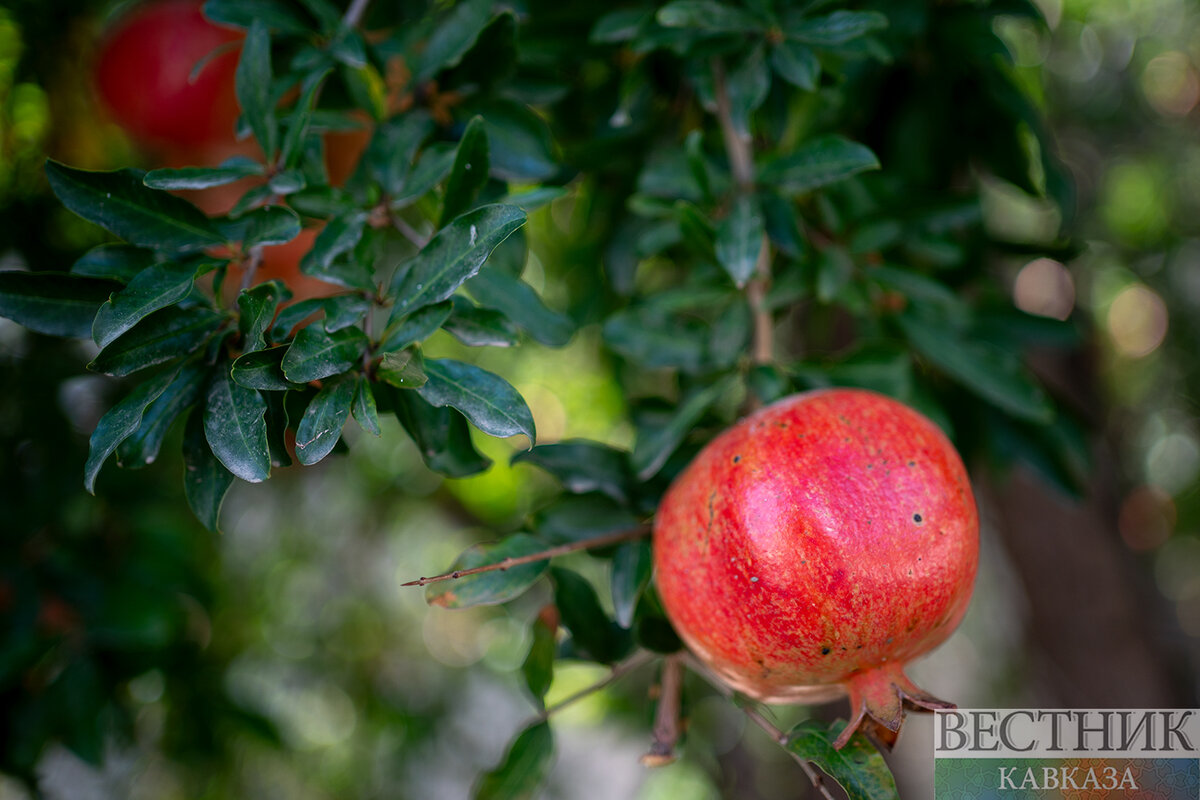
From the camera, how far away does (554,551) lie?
855 mm

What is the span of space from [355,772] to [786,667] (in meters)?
1.84

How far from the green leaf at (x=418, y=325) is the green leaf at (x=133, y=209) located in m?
0.21

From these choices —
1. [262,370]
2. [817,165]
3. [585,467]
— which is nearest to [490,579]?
[585,467]

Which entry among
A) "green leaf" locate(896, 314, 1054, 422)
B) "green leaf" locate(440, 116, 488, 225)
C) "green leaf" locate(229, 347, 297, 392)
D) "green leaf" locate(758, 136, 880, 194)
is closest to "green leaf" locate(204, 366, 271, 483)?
"green leaf" locate(229, 347, 297, 392)

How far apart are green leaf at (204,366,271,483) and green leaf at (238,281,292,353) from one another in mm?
39

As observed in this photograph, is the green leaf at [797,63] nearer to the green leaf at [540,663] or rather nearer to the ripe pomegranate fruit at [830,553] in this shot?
the ripe pomegranate fruit at [830,553]

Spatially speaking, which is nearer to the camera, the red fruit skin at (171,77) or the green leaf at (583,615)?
the green leaf at (583,615)

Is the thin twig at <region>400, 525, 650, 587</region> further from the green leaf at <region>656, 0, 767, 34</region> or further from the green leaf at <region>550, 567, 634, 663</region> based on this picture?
the green leaf at <region>656, 0, 767, 34</region>

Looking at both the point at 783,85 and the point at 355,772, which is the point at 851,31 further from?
the point at 355,772

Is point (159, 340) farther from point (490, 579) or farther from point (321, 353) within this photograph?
point (490, 579)

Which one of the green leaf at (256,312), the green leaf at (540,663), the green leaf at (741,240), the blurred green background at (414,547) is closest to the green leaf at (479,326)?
the green leaf at (256,312)

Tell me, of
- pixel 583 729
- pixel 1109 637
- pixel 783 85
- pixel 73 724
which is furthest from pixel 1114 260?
pixel 73 724

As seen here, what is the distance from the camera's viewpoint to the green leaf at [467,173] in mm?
807

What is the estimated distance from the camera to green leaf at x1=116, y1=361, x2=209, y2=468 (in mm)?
720
